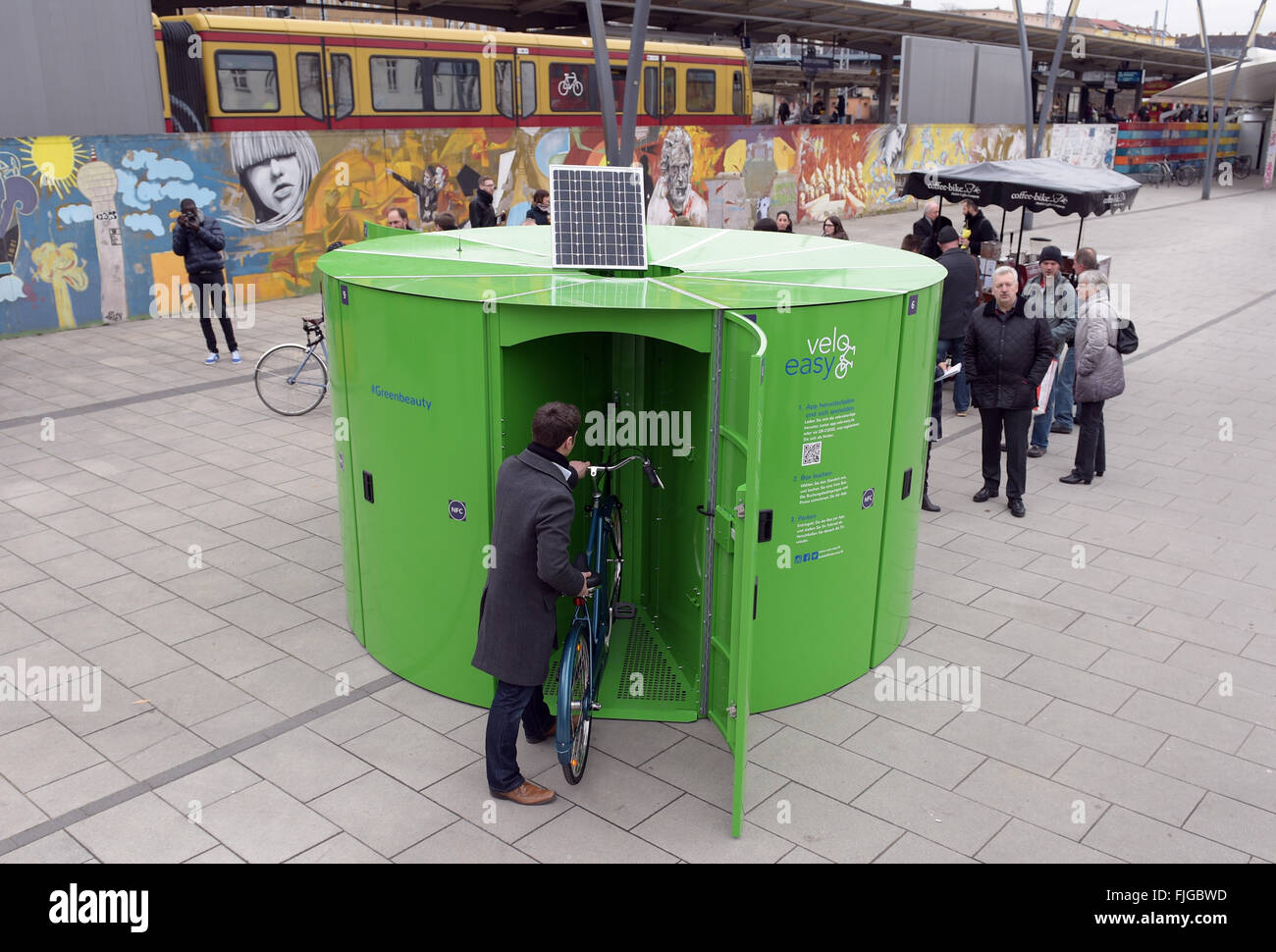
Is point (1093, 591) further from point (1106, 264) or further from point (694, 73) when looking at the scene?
point (694, 73)

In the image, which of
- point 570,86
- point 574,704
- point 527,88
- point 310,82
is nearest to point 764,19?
point 570,86

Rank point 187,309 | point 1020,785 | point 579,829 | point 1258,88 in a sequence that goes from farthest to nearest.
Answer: point 1258,88 < point 187,309 < point 1020,785 < point 579,829

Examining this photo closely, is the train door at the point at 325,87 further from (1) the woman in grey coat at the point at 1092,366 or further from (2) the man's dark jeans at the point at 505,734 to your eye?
(2) the man's dark jeans at the point at 505,734

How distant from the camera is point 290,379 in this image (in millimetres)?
11180

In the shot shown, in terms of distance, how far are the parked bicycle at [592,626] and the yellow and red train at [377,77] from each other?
475 inches

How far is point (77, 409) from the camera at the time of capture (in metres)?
11.1

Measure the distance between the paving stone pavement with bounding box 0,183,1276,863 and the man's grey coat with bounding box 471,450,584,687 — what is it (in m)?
0.74

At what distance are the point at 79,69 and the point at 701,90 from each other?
13766 millimetres

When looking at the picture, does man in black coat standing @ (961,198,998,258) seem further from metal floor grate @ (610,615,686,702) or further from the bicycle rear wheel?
the bicycle rear wheel

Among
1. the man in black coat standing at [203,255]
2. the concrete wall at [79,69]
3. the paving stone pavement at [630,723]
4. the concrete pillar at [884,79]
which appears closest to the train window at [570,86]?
the concrete wall at [79,69]

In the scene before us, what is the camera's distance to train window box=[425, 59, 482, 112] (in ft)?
62.7

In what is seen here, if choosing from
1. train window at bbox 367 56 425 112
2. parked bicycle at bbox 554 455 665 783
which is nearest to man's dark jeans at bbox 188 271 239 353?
train window at bbox 367 56 425 112
